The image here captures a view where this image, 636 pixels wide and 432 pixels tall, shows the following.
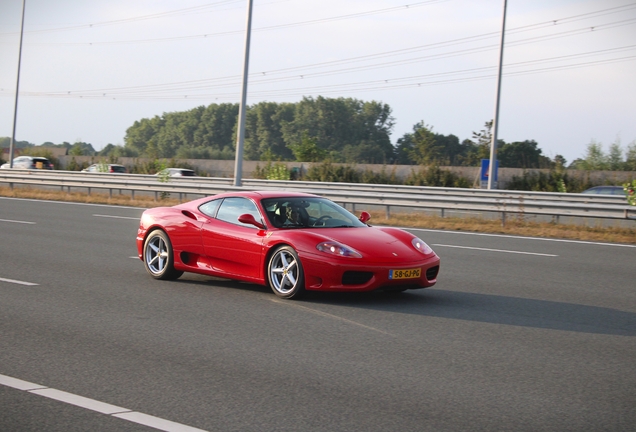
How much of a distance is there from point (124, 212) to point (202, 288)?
583 inches

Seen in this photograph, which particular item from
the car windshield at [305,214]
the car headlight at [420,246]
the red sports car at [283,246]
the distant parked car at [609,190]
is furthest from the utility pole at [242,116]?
the car headlight at [420,246]

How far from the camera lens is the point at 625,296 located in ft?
31.9

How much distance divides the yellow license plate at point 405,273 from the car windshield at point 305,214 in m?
1.18

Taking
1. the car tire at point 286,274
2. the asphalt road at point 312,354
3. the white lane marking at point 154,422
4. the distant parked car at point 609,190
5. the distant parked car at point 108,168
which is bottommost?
the white lane marking at point 154,422

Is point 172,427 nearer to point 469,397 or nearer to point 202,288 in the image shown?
point 469,397

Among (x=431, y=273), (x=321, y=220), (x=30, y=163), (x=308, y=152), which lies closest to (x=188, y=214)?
(x=321, y=220)

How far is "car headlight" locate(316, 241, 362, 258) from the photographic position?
8.52m

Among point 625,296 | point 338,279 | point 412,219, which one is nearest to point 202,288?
point 338,279

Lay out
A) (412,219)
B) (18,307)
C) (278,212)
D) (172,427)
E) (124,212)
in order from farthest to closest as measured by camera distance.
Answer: (124,212) → (412,219) → (278,212) → (18,307) → (172,427)

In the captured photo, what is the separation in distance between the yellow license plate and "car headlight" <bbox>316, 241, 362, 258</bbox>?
1.35 ft

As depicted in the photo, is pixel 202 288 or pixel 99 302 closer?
pixel 99 302

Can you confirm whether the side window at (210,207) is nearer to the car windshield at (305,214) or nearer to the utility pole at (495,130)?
the car windshield at (305,214)

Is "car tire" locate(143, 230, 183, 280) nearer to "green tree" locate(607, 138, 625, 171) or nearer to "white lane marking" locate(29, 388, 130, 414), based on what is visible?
"white lane marking" locate(29, 388, 130, 414)

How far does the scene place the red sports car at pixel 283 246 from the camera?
337 inches
